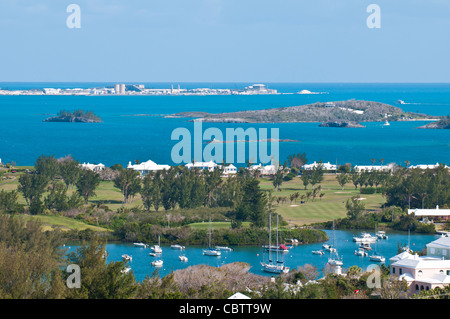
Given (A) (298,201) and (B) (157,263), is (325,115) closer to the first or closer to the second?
(A) (298,201)

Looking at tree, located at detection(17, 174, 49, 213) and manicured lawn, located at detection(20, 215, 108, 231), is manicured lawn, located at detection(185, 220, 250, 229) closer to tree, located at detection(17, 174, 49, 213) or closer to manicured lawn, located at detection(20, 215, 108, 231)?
manicured lawn, located at detection(20, 215, 108, 231)

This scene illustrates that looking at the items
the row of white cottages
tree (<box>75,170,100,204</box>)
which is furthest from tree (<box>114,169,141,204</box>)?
the row of white cottages

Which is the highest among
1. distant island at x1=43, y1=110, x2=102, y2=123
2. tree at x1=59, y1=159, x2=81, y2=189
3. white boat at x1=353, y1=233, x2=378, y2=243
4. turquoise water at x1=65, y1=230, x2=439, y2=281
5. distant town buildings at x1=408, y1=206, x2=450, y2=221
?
distant island at x1=43, y1=110, x2=102, y2=123

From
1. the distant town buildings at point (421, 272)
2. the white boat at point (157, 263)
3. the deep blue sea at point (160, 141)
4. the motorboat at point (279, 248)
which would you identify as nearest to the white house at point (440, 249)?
the distant town buildings at point (421, 272)

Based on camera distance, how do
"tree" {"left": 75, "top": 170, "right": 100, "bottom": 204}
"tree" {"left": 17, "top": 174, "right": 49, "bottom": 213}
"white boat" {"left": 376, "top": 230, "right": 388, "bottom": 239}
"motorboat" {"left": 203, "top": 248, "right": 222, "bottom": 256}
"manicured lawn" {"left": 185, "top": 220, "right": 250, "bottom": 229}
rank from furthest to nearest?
"tree" {"left": 75, "top": 170, "right": 100, "bottom": 204} < "tree" {"left": 17, "top": 174, "right": 49, "bottom": 213} < "manicured lawn" {"left": 185, "top": 220, "right": 250, "bottom": 229} < "white boat" {"left": 376, "top": 230, "right": 388, "bottom": 239} < "motorboat" {"left": 203, "top": 248, "right": 222, "bottom": 256}

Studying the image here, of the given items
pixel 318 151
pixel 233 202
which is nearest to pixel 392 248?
pixel 233 202

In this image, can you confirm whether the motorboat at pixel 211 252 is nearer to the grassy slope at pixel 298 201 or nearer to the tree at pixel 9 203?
the grassy slope at pixel 298 201
